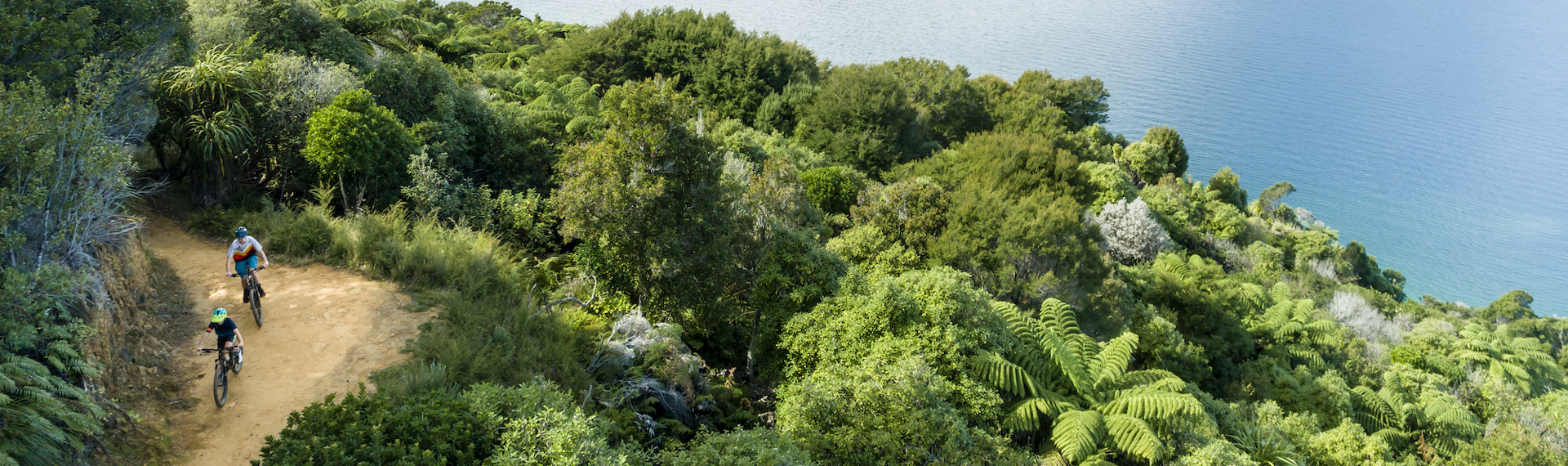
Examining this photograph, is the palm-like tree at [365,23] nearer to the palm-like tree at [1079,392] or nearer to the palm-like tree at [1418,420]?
the palm-like tree at [1079,392]

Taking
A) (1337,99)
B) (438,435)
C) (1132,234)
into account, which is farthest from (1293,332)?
(1337,99)

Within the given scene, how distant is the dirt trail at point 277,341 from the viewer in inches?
317

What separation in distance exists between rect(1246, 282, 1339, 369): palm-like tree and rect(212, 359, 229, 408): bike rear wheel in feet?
71.0

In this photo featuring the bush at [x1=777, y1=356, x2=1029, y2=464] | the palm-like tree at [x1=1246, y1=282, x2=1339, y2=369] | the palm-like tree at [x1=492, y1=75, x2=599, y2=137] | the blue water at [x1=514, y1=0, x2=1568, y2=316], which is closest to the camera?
the bush at [x1=777, y1=356, x2=1029, y2=464]

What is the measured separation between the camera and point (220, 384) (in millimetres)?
8320

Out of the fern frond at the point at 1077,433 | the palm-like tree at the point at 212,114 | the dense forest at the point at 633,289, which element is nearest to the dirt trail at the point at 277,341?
the dense forest at the point at 633,289

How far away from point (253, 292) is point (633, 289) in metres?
5.17

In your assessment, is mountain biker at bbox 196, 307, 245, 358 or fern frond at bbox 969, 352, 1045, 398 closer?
mountain biker at bbox 196, 307, 245, 358

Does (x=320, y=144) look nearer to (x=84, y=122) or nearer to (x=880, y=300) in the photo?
(x=84, y=122)

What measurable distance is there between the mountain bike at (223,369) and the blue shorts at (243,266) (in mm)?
1151

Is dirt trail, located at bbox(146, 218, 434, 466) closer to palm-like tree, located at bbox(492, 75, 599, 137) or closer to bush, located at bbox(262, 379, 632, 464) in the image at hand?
bush, located at bbox(262, 379, 632, 464)

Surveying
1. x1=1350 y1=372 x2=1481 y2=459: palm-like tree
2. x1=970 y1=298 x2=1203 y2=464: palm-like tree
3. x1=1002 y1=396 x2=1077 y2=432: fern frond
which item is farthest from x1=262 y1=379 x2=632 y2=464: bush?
x1=1350 y1=372 x2=1481 y2=459: palm-like tree

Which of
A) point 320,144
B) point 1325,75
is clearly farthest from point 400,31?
point 1325,75

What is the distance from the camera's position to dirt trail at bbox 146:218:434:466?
8.05 m
